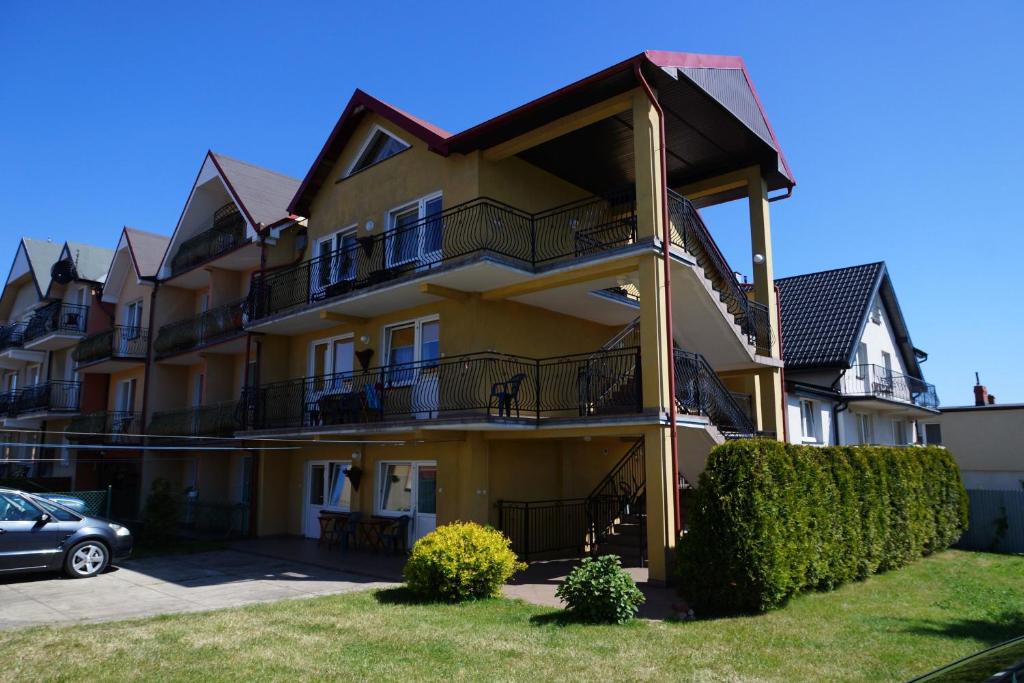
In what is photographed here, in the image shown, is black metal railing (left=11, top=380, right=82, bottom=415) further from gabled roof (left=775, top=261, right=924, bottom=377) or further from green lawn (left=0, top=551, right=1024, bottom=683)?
gabled roof (left=775, top=261, right=924, bottom=377)


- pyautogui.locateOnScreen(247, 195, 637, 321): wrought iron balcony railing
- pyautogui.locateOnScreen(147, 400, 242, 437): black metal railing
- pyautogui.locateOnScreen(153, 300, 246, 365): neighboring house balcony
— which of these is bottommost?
pyautogui.locateOnScreen(147, 400, 242, 437): black metal railing

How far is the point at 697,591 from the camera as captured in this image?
10078 millimetres

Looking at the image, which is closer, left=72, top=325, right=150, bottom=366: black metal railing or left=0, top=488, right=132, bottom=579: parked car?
left=0, top=488, right=132, bottom=579: parked car

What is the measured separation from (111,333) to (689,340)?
20.4 m

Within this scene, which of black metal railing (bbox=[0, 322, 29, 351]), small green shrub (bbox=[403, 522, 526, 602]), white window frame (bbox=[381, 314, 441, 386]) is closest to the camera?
small green shrub (bbox=[403, 522, 526, 602])

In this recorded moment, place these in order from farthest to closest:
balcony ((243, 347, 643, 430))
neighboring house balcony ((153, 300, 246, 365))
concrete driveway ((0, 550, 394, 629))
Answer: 1. neighboring house balcony ((153, 300, 246, 365))
2. balcony ((243, 347, 643, 430))
3. concrete driveway ((0, 550, 394, 629))

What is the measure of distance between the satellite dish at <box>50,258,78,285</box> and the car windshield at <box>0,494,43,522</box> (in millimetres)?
20295

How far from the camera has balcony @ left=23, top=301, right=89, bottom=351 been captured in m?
29.5

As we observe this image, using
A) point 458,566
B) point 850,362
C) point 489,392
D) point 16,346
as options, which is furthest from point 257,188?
point 850,362

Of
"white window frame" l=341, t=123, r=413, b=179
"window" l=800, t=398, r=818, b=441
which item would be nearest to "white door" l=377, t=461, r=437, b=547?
"white window frame" l=341, t=123, r=413, b=179

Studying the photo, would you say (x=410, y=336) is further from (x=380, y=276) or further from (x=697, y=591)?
(x=697, y=591)

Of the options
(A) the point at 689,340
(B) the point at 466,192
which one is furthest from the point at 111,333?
(A) the point at 689,340

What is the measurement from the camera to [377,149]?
738 inches

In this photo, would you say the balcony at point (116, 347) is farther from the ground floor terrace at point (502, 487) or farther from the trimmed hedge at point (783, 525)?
the trimmed hedge at point (783, 525)
